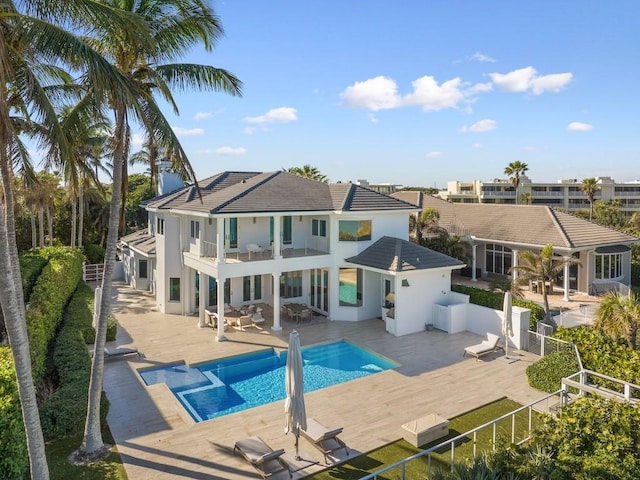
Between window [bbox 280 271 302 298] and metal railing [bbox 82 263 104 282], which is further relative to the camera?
metal railing [bbox 82 263 104 282]

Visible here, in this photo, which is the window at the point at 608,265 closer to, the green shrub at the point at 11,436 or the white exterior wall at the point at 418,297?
the white exterior wall at the point at 418,297

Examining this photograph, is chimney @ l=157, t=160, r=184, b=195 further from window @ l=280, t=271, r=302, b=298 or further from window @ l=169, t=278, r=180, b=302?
window @ l=280, t=271, r=302, b=298

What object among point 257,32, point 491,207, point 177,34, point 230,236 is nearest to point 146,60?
point 177,34

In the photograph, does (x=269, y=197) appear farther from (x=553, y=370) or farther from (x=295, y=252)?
(x=553, y=370)

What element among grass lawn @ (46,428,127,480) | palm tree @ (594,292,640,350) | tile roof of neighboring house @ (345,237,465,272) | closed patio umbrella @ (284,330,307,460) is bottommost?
grass lawn @ (46,428,127,480)

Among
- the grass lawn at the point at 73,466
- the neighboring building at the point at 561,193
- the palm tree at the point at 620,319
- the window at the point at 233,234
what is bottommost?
the grass lawn at the point at 73,466

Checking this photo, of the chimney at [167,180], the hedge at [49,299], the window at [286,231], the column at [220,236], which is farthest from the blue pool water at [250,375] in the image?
the chimney at [167,180]

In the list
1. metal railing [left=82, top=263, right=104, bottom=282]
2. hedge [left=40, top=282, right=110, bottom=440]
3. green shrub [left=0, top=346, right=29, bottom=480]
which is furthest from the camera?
metal railing [left=82, top=263, right=104, bottom=282]

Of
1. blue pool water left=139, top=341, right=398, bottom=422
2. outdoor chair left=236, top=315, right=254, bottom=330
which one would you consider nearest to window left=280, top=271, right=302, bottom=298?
outdoor chair left=236, top=315, right=254, bottom=330
